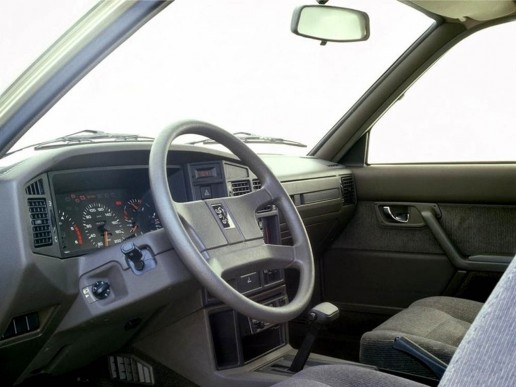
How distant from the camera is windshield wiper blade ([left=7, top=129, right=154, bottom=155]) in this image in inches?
76.1

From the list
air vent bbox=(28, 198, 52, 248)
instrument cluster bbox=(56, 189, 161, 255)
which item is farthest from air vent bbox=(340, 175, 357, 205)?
air vent bbox=(28, 198, 52, 248)

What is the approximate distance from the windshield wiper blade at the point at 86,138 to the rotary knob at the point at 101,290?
1.32ft

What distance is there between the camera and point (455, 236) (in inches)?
118

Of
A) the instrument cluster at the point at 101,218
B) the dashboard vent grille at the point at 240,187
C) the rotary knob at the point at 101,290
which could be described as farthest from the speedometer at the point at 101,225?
the dashboard vent grille at the point at 240,187

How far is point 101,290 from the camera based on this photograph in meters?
1.82

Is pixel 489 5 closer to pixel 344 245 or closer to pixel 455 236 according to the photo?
pixel 455 236

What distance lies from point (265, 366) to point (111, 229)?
771 mm

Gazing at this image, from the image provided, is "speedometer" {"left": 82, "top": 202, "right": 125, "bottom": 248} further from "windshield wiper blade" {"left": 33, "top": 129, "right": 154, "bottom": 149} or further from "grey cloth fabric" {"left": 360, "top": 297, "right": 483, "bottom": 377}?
"grey cloth fabric" {"left": 360, "top": 297, "right": 483, "bottom": 377}

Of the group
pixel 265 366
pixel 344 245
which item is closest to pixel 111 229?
pixel 265 366

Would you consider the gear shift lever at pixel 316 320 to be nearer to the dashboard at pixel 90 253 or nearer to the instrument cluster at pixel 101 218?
the dashboard at pixel 90 253

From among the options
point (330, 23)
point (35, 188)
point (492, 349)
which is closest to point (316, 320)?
point (35, 188)

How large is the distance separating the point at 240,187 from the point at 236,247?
47 centimetres

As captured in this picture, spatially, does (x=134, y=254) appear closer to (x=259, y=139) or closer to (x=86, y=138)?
(x=86, y=138)

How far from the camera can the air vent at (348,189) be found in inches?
125
